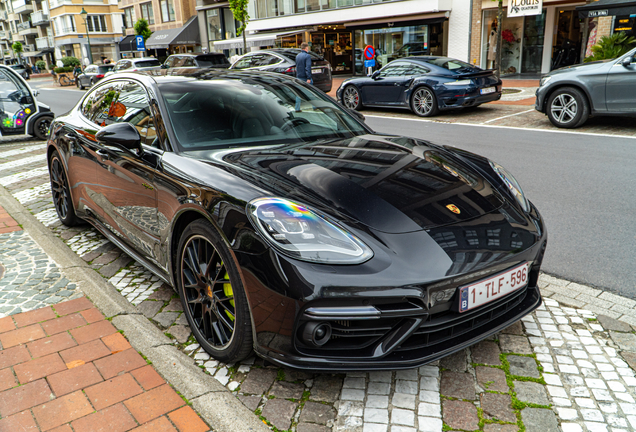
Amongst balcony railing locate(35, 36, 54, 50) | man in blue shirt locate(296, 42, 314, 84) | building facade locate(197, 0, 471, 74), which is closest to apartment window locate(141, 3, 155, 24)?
building facade locate(197, 0, 471, 74)

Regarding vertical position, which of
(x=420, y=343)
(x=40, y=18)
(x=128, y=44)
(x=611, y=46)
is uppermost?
(x=40, y=18)

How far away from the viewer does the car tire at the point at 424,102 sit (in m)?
11.9

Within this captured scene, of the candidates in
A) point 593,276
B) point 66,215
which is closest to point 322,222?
point 593,276

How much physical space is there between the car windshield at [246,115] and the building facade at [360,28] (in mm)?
21261

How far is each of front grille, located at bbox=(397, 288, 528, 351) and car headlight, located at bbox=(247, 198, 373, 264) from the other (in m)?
0.40

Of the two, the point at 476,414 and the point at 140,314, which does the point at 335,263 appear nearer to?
the point at 476,414

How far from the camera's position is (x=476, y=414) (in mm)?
2188

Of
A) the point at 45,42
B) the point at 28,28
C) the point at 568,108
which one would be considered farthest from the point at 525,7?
the point at 28,28

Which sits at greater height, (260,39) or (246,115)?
(260,39)

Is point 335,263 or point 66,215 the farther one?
point 66,215

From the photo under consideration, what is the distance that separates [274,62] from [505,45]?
11.4 m

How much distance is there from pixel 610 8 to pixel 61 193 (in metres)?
16.0

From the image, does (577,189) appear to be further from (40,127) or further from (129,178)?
(40,127)

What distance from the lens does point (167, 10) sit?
4491cm
